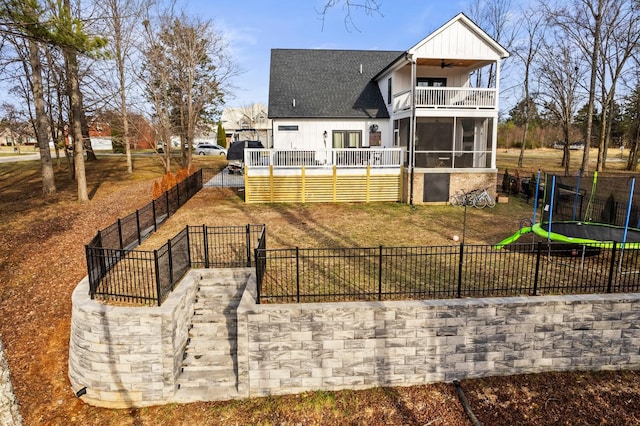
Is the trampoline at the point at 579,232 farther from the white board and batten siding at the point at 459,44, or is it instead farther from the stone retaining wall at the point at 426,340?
the white board and batten siding at the point at 459,44

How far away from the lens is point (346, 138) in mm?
23141

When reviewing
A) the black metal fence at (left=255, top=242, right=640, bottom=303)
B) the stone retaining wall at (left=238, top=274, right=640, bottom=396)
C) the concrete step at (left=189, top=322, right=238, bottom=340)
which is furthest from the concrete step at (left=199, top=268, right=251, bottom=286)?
the stone retaining wall at (left=238, top=274, right=640, bottom=396)

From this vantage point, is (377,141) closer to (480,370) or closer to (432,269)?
(432,269)

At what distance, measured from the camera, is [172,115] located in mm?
33875

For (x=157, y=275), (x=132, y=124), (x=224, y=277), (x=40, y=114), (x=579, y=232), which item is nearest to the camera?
(x=157, y=275)

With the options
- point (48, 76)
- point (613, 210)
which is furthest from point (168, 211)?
point (48, 76)

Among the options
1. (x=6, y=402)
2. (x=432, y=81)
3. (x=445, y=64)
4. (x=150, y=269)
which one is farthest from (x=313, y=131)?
(x=6, y=402)

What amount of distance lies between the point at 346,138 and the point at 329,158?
3771 millimetres

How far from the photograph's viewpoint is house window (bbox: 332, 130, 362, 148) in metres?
23.1

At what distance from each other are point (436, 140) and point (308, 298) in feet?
49.6

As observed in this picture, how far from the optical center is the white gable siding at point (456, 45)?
1883 cm

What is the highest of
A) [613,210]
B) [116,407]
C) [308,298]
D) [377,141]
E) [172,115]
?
[172,115]

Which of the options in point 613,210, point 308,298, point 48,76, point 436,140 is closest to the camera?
point 308,298

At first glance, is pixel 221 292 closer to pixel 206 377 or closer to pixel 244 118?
pixel 206 377
